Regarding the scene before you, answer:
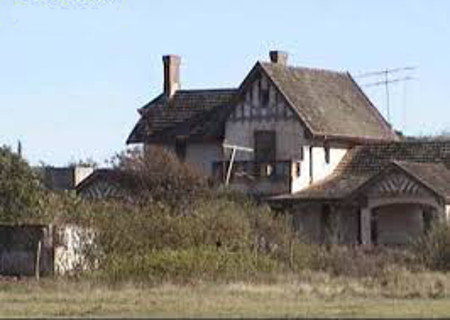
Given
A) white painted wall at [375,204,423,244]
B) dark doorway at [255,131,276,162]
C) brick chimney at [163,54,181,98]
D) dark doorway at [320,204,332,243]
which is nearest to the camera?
white painted wall at [375,204,423,244]

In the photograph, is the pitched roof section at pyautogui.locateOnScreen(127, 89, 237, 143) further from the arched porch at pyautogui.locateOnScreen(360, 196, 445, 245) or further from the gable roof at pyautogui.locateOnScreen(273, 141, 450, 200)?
the arched porch at pyautogui.locateOnScreen(360, 196, 445, 245)

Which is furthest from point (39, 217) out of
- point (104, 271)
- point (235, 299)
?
point (235, 299)

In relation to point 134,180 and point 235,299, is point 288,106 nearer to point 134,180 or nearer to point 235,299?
point 134,180

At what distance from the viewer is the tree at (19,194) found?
49312 millimetres

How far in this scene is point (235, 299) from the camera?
3459 cm

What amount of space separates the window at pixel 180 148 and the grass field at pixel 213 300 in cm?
2853

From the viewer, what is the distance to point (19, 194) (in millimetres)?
49938

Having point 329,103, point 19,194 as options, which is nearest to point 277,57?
point 329,103

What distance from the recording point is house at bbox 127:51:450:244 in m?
62.9

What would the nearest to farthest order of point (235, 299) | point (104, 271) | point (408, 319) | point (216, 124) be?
point (408, 319)
point (235, 299)
point (104, 271)
point (216, 124)

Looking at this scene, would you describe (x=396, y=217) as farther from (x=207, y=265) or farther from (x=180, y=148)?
(x=207, y=265)

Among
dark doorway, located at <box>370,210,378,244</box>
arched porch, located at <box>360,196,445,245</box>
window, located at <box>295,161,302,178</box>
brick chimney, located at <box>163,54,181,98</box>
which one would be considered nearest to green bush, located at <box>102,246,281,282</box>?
arched porch, located at <box>360,196,445,245</box>

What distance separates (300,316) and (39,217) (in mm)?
21620

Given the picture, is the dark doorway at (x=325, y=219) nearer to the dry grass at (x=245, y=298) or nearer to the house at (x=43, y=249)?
the dry grass at (x=245, y=298)
